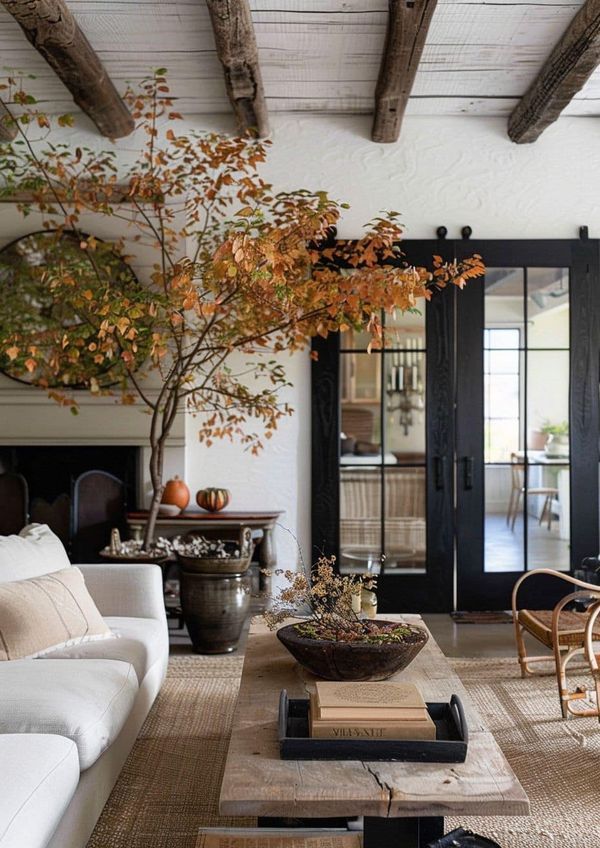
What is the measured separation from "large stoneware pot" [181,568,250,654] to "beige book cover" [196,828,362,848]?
2.48 metres

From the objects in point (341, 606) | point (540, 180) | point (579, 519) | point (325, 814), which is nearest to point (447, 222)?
point (540, 180)

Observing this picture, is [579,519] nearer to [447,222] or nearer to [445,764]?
[447,222]

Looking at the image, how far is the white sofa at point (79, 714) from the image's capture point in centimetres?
208

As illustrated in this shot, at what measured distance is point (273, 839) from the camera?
2113 mm

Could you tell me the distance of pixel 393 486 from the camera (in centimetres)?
576

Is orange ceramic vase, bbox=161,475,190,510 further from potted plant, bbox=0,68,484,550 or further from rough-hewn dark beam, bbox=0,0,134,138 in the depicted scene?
rough-hewn dark beam, bbox=0,0,134,138

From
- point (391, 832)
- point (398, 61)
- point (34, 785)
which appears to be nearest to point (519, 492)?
point (398, 61)

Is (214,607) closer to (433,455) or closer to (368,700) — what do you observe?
(433,455)

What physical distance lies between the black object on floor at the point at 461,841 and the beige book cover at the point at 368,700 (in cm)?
29

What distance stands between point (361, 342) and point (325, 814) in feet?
13.7

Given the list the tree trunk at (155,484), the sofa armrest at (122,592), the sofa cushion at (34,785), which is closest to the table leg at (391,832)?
the sofa cushion at (34,785)

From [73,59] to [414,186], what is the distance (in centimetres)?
228

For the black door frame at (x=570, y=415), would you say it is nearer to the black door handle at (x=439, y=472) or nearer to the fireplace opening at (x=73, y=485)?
the black door handle at (x=439, y=472)

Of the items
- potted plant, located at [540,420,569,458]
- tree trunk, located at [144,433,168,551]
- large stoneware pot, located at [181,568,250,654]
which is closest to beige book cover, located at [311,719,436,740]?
large stoneware pot, located at [181,568,250,654]
